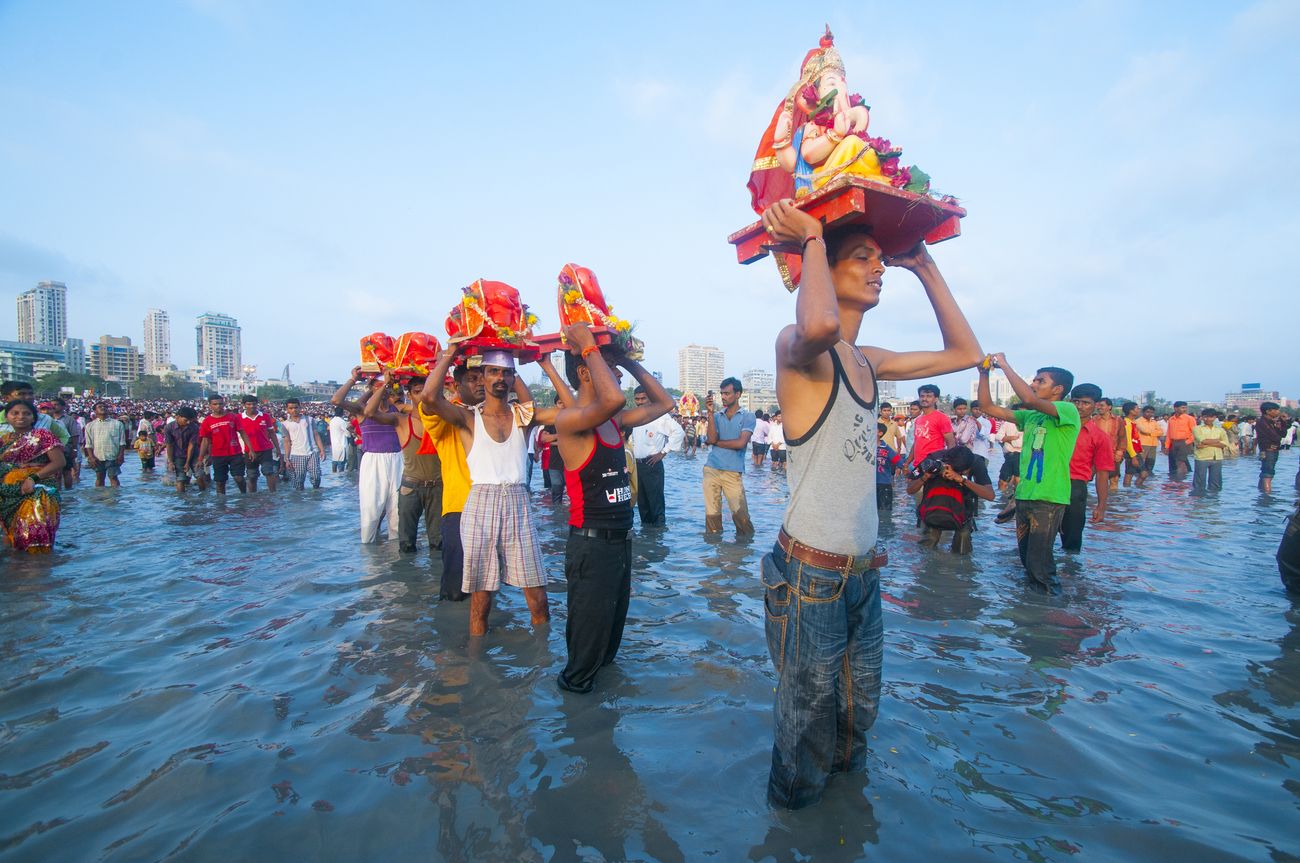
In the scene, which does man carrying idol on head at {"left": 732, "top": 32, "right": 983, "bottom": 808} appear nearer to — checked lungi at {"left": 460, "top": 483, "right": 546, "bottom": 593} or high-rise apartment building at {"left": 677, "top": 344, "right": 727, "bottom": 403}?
checked lungi at {"left": 460, "top": 483, "right": 546, "bottom": 593}

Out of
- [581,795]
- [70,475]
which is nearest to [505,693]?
[581,795]

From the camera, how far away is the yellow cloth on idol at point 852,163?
98.8 inches

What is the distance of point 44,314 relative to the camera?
6088 inches

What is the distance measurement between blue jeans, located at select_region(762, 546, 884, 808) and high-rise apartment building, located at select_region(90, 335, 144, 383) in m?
189

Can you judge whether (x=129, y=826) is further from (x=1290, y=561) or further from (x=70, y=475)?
(x=70, y=475)

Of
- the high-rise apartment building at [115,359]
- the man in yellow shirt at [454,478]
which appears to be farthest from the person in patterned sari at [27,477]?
the high-rise apartment building at [115,359]

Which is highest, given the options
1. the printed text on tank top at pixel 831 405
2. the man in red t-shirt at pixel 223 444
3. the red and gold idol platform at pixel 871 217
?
the red and gold idol platform at pixel 871 217

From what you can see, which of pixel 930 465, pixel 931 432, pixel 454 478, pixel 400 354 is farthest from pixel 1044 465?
pixel 400 354

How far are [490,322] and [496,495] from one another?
123cm

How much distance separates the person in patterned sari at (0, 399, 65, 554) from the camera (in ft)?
23.6

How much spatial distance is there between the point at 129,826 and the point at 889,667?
163 inches

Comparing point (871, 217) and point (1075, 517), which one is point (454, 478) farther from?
point (1075, 517)

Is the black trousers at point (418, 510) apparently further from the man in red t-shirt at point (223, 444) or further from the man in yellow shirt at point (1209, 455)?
the man in yellow shirt at point (1209, 455)

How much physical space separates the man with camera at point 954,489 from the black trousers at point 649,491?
11.5 ft
